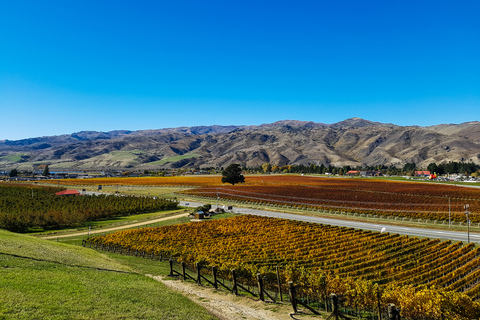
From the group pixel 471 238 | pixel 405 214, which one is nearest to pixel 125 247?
pixel 471 238

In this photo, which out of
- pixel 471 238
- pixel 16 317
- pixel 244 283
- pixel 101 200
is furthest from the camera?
pixel 101 200

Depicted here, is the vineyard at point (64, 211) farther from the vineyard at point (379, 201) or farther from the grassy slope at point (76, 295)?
the grassy slope at point (76, 295)

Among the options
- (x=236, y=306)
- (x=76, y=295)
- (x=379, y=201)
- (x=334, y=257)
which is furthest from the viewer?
(x=379, y=201)

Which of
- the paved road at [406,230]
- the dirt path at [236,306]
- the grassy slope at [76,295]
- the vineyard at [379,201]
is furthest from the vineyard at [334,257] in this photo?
the vineyard at [379,201]

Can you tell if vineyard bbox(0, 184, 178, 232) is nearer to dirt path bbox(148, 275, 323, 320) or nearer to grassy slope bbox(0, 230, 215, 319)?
grassy slope bbox(0, 230, 215, 319)

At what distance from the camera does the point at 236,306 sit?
15250 millimetres

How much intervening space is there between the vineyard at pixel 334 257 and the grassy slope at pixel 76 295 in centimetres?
798

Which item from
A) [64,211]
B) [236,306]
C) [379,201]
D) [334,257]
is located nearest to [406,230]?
[334,257]

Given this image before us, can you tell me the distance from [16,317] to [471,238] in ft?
153

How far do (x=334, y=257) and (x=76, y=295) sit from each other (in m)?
23.1

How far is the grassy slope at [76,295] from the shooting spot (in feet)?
34.6

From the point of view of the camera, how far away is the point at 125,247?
108 feet

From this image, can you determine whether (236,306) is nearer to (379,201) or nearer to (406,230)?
(406,230)

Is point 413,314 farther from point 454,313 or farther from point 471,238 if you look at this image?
point 471,238
